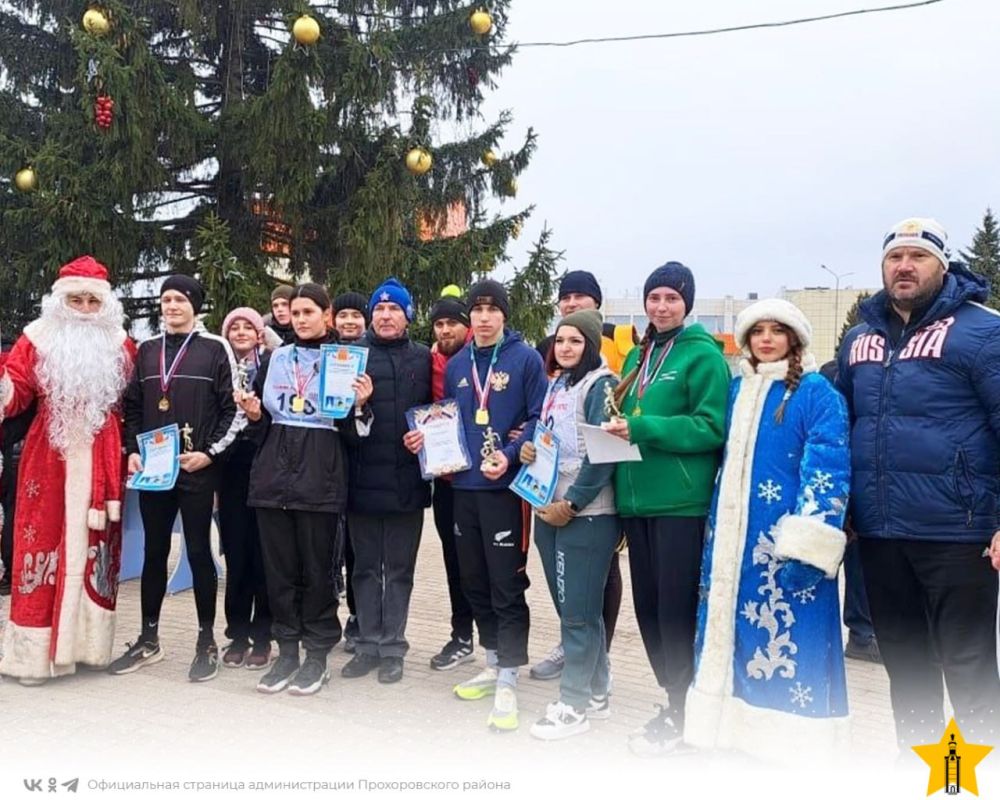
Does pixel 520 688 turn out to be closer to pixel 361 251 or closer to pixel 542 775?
pixel 542 775

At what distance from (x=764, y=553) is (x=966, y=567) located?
28.5 inches

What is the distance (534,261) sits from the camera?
40.1 feet

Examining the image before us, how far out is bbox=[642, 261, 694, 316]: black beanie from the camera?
12.7 ft

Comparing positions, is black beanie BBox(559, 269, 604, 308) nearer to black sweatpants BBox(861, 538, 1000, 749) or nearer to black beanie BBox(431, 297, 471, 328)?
black beanie BBox(431, 297, 471, 328)

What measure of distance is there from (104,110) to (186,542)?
677 centimetres

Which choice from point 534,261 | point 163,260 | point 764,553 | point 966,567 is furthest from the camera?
point 534,261

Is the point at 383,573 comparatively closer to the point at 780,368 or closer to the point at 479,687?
the point at 479,687

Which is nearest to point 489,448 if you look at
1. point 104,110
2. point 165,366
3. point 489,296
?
point 489,296

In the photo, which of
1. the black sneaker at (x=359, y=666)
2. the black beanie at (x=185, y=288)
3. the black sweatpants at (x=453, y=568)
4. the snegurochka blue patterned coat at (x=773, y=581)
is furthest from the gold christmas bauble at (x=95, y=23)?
the snegurochka blue patterned coat at (x=773, y=581)

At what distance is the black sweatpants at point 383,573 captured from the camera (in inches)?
193

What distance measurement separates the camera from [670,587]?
3.73m

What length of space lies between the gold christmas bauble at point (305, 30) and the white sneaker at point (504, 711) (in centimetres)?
798

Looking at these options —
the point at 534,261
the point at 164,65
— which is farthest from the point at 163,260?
the point at 534,261

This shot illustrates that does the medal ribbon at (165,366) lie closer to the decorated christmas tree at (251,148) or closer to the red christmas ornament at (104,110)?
the decorated christmas tree at (251,148)
